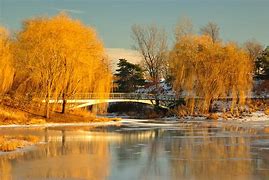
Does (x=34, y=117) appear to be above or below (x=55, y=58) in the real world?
below

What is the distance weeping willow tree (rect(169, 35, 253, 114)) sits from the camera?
48.5 m

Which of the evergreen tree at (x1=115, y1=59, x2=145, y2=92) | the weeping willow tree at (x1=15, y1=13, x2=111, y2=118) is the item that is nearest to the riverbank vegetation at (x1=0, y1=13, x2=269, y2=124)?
the weeping willow tree at (x1=15, y1=13, x2=111, y2=118)

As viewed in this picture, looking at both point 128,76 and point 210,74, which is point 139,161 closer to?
point 210,74

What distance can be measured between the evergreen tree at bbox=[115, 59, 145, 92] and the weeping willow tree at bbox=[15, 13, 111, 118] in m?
26.8

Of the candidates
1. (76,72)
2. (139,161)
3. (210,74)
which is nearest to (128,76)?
(210,74)

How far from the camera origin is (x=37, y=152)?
1802cm

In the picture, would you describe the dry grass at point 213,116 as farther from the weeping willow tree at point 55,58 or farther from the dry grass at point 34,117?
the weeping willow tree at point 55,58

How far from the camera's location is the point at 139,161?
15516 millimetres

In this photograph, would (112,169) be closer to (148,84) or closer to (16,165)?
(16,165)

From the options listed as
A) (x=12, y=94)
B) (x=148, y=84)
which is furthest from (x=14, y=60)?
(x=148, y=84)

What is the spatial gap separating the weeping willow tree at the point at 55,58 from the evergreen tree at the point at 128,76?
→ 1057 inches

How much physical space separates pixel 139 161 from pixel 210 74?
3409cm

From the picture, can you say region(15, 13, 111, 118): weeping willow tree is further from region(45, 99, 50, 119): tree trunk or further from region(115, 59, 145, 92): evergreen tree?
region(115, 59, 145, 92): evergreen tree

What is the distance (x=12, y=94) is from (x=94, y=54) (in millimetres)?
8397
